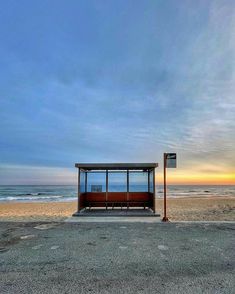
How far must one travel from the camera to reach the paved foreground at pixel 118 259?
12.0ft

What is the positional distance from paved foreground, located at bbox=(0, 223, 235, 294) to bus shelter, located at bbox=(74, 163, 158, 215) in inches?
153

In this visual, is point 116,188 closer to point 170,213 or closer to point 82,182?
point 82,182

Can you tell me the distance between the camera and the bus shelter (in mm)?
11734

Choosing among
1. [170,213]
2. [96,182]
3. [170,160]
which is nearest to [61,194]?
[170,213]

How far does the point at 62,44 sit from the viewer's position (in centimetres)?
1158

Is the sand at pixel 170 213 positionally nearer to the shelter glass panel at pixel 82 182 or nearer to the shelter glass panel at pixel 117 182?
the shelter glass panel at pixel 82 182

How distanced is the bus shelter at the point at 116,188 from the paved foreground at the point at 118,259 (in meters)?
3.89

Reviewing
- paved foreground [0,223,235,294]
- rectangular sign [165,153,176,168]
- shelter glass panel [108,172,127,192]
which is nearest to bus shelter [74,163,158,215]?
shelter glass panel [108,172,127,192]

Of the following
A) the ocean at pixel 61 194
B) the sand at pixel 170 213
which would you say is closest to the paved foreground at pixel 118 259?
the sand at pixel 170 213

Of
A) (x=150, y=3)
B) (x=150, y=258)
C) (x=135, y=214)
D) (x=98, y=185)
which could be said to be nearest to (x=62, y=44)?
(x=150, y=3)

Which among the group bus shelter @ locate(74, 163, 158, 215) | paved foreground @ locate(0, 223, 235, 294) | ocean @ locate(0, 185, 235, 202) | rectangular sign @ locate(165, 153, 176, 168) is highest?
rectangular sign @ locate(165, 153, 176, 168)

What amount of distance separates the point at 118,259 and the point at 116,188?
748 cm

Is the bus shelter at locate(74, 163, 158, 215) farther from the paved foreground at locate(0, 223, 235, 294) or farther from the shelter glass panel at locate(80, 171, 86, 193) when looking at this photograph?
the paved foreground at locate(0, 223, 235, 294)

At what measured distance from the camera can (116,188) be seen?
12.3 m
